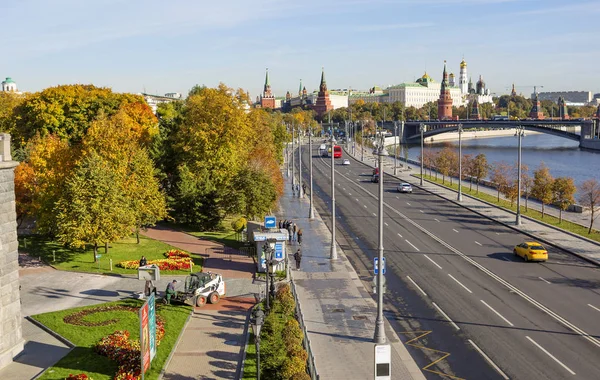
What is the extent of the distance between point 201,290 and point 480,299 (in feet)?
42.6

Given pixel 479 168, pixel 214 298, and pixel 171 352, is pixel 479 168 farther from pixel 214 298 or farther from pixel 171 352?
pixel 171 352

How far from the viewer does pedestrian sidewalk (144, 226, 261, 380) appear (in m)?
21.3

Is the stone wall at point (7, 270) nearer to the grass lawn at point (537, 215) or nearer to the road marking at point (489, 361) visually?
the road marking at point (489, 361)

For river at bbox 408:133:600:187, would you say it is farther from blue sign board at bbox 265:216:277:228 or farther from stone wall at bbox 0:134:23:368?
stone wall at bbox 0:134:23:368

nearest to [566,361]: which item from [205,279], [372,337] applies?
[372,337]

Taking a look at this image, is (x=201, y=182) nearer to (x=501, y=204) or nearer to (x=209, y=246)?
(x=209, y=246)

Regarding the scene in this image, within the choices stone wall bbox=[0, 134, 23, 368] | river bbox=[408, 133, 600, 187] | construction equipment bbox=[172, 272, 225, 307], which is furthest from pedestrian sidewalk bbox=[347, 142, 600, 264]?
stone wall bbox=[0, 134, 23, 368]

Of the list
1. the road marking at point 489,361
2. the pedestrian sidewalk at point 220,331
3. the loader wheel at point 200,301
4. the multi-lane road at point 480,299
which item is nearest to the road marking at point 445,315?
the multi-lane road at point 480,299

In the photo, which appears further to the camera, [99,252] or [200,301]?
[99,252]

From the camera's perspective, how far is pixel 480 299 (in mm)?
30250

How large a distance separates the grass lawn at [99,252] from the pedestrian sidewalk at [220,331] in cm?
215

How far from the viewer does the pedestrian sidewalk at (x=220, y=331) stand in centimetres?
2133

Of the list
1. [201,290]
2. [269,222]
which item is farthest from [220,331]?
[269,222]

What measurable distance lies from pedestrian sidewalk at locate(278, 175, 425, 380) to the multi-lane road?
33.4 inches
